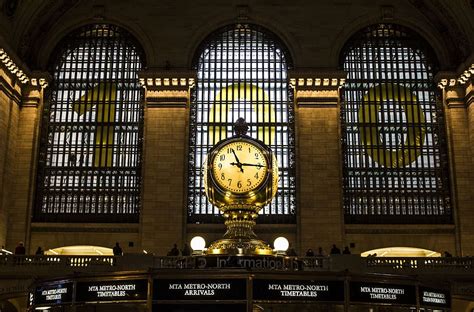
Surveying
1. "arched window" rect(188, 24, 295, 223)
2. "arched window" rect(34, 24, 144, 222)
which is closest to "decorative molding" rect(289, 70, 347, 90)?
"arched window" rect(188, 24, 295, 223)

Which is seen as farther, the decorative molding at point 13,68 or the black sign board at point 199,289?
the decorative molding at point 13,68

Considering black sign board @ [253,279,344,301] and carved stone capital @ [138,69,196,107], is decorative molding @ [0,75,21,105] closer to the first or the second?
carved stone capital @ [138,69,196,107]

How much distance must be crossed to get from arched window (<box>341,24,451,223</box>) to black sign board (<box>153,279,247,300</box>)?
29241 millimetres

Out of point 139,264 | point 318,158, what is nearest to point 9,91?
point 139,264

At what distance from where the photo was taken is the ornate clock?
5.04 meters

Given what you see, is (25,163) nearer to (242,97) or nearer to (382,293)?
(242,97)

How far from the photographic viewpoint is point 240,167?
5004 millimetres

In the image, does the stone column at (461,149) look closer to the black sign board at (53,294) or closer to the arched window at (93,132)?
the arched window at (93,132)

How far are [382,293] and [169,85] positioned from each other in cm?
3053

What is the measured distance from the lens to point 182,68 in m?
34.1

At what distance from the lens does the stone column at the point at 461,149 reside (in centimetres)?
3194

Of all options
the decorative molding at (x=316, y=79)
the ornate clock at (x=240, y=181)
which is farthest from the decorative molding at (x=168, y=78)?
the ornate clock at (x=240, y=181)

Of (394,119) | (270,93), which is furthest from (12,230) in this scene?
(394,119)

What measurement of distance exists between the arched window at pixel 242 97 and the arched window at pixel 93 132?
9.66 ft
